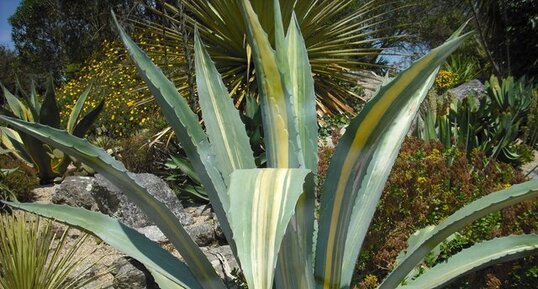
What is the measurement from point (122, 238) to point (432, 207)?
70.5 inches

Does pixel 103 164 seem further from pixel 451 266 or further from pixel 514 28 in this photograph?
pixel 514 28

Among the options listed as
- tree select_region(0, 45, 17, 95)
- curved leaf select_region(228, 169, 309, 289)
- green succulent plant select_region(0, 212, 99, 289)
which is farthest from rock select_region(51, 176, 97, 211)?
tree select_region(0, 45, 17, 95)

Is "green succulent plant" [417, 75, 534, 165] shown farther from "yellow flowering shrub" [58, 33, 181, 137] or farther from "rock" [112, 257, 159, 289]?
"yellow flowering shrub" [58, 33, 181, 137]

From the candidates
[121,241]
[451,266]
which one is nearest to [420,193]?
[451,266]

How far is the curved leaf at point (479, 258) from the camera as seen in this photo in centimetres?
182

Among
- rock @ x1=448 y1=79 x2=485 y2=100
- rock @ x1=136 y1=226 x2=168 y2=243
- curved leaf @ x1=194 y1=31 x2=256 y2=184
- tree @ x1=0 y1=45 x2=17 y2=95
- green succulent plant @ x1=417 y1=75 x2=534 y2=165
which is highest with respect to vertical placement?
tree @ x1=0 y1=45 x2=17 y2=95

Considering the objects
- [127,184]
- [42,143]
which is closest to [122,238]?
[127,184]

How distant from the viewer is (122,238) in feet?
6.13

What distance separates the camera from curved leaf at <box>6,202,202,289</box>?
5.96 feet

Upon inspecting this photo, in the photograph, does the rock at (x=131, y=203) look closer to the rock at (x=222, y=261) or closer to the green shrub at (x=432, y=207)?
the rock at (x=222, y=261)

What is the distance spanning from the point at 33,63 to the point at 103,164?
28992 mm

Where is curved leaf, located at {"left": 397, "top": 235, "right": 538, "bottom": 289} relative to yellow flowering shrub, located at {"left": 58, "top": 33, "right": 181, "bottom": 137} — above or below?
below

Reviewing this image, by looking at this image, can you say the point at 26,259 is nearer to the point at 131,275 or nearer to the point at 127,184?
the point at 131,275

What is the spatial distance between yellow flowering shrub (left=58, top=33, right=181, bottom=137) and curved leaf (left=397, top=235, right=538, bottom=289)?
5401 mm
